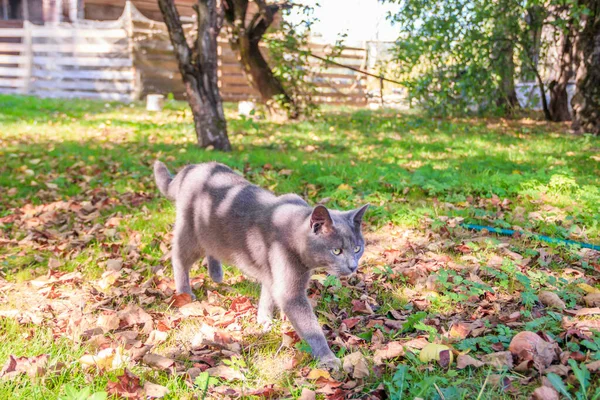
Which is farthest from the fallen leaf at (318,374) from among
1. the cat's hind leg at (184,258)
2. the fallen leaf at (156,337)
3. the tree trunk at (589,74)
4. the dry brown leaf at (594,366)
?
the tree trunk at (589,74)

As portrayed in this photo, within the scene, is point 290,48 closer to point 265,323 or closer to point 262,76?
point 262,76

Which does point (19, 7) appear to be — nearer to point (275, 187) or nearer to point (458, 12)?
point (458, 12)

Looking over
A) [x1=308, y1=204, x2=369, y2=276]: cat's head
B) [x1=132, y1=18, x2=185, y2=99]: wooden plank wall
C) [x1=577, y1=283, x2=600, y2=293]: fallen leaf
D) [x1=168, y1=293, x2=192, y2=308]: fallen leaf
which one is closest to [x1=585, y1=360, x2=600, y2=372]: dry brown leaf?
[x1=577, y1=283, x2=600, y2=293]: fallen leaf

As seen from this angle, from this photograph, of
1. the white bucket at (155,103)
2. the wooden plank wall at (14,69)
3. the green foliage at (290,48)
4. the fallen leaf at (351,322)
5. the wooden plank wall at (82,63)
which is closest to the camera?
the fallen leaf at (351,322)

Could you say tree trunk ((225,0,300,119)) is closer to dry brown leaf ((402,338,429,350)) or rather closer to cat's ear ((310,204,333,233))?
cat's ear ((310,204,333,233))

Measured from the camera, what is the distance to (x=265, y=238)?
139 inches

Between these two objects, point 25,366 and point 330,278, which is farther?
point 330,278

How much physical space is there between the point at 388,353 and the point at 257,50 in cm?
1058

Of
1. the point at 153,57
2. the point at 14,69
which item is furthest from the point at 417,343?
the point at 14,69

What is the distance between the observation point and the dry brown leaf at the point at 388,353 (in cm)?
298

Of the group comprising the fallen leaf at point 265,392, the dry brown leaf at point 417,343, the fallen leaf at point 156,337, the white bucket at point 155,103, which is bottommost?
the fallen leaf at point 265,392

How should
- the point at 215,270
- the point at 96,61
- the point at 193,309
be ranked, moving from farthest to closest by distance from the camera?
the point at 96,61
the point at 215,270
the point at 193,309

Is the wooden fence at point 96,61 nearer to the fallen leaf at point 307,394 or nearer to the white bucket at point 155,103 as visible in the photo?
the white bucket at point 155,103

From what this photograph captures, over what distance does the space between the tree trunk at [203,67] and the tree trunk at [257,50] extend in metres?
3.39
